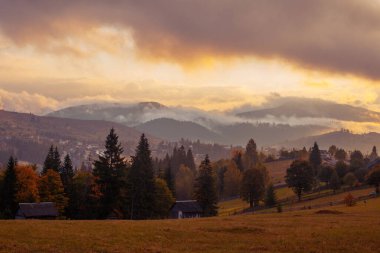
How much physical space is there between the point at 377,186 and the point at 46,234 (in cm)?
9545

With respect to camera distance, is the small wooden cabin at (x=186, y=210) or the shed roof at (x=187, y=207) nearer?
the small wooden cabin at (x=186, y=210)

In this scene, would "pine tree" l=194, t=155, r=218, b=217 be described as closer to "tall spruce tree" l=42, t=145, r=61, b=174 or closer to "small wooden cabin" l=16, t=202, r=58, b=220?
"tall spruce tree" l=42, t=145, r=61, b=174

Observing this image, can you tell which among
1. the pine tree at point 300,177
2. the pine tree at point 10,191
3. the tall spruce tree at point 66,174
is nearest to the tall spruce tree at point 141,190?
the tall spruce tree at point 66,174

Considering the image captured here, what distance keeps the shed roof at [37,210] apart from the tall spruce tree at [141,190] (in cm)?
1361

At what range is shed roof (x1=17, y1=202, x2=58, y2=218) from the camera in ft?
258

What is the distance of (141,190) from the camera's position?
88375mm

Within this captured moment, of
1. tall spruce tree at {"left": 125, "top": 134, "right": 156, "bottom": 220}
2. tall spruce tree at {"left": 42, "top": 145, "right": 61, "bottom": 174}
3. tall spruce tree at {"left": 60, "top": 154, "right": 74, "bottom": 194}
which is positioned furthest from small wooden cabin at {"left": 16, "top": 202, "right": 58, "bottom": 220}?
tall spruce tree at {"left": 42, "top": 145, "right": 61, "bottom": 174}

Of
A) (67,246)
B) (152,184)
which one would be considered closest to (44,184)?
(152,184)

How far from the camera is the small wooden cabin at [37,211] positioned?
258ft

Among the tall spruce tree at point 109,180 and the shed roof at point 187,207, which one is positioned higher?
the tall spruce tree at point 109,180

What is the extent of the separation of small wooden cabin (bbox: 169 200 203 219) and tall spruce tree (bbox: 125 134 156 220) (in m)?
12.2

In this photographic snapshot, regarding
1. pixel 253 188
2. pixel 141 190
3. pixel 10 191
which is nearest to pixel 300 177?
pixel 253 188

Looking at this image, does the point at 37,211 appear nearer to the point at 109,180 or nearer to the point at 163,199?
the point at 109,180

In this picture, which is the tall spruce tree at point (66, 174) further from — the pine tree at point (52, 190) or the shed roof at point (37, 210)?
the shed roof at point (37, 210)
